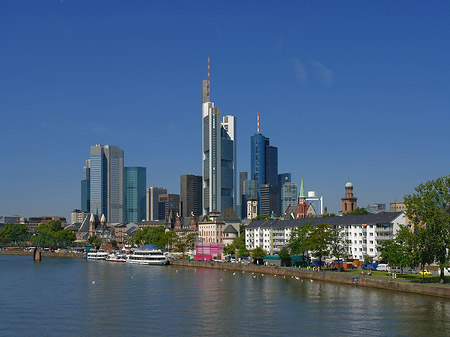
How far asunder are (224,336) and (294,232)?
97811 millimetres

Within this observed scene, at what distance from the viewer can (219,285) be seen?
115 metres

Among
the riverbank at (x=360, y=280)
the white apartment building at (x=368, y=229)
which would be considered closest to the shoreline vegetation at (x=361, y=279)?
the riverbank at (x=360, y=280)

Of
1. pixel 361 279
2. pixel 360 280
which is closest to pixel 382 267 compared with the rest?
pixel 361 279

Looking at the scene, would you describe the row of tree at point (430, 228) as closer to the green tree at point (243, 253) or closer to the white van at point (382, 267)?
the white van at point (382, 267)

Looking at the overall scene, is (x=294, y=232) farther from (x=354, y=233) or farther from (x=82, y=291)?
(x=82, y=291)

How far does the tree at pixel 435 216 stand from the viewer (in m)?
93.6

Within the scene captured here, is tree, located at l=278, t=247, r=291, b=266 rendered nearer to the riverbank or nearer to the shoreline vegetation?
the shoreline vegetation

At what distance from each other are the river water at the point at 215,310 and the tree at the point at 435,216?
28.9ft

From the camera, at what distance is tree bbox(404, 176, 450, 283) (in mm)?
93562

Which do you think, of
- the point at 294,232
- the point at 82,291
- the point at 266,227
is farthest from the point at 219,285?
the point at 266,227

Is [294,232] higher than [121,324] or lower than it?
higher

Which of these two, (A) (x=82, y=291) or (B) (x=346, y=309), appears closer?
(B) (x=346, y=309)

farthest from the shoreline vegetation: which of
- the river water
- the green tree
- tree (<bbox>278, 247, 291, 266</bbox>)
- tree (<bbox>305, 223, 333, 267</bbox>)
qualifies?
the green tree

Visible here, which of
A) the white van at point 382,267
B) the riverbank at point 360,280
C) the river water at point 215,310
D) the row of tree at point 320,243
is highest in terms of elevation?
the row of tree at point 320,243
